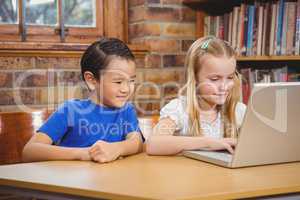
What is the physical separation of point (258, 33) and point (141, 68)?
2.10ft

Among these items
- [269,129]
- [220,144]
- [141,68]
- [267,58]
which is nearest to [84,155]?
[220,144]

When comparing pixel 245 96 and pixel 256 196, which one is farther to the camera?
pixel 245 96

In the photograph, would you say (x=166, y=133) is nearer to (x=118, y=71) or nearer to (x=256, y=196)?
(x=118, y=71)

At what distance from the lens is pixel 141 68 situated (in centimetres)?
247

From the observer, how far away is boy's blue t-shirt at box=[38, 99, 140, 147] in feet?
4.86

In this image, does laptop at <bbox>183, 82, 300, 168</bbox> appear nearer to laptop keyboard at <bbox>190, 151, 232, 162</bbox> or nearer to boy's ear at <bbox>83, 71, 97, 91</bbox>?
laptop keyboard at <bbox>190, 151, 232, 162</bbox>

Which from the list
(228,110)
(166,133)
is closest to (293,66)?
(228,110)

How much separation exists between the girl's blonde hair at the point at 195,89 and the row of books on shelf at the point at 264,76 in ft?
2.49

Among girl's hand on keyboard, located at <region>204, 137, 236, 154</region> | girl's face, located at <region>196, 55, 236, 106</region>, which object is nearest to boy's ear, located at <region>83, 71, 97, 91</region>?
girl's face, located at <region>196, 55, 236, 106</region>

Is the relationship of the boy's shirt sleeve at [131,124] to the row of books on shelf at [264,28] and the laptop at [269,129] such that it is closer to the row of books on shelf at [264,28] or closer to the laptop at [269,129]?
the laptop at [269,129]

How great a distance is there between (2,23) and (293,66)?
5.01 ft

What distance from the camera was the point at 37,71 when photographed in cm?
222

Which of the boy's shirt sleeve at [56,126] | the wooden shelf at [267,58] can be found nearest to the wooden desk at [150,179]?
the boy's shirt sleeve at [56,126]

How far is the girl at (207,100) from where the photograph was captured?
5.10 feet
